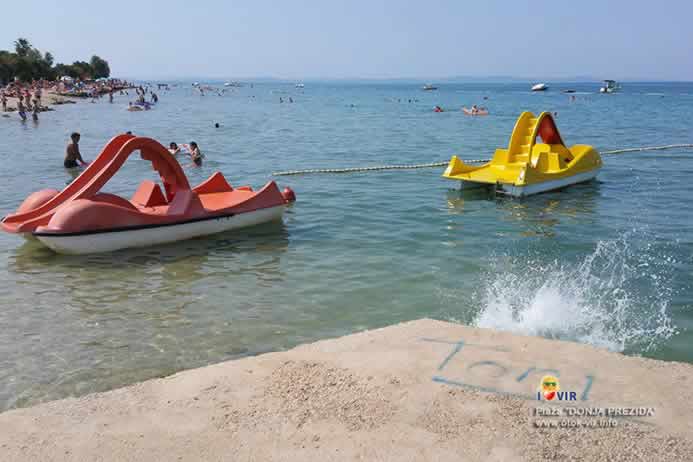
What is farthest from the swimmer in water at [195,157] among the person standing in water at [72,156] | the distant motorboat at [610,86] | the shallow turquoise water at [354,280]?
the distant motorboat at [610,86]

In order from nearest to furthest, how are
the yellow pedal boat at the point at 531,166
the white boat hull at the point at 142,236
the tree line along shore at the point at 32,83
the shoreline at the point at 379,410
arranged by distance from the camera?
the shoreline at the point at 379,410 → the white boat hull at the point at 142,236 → the yellow pedal boat at the point at 531,166 → the tree line along shore at the point at 32,83

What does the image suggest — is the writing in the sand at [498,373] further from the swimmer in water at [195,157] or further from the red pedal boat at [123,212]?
the swimmer in water at [195,157]

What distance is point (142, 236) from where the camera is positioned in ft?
32.4

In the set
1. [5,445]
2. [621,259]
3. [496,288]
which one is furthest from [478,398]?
[621,259]

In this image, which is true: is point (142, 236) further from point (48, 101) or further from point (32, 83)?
point (32, 83)

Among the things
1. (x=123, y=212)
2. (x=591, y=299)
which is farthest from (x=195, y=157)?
(x=591, y=299)

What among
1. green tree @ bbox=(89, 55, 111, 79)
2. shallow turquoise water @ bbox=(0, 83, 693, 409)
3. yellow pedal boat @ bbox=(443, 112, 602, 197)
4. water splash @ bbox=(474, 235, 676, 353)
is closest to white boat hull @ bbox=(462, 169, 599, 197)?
yellow pedal boat @ bbox=(443, 112, 602, 197)

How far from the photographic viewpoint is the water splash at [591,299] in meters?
6.77

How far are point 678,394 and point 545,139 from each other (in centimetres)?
1253

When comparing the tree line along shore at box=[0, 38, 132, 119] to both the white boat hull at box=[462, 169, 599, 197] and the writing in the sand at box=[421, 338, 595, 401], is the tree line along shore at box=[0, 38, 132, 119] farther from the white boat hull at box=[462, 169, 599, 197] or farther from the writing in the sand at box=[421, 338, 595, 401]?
the writing in the sand at box=[421, 338, 595, 401]

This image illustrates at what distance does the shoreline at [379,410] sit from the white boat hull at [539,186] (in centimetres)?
892

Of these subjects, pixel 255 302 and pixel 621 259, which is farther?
pixel 621 259

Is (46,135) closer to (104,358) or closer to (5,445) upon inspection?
(104,358)

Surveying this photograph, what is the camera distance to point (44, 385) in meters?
5.67
